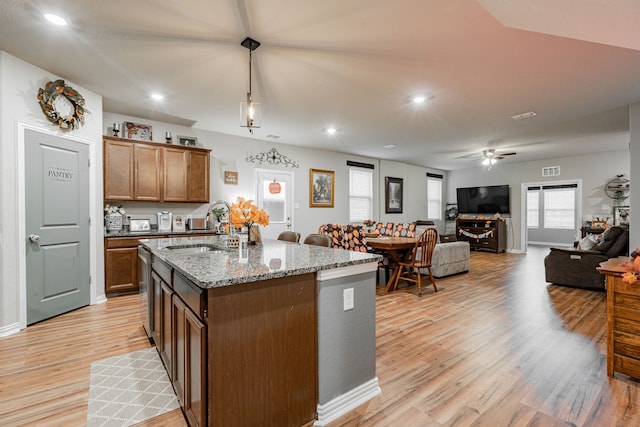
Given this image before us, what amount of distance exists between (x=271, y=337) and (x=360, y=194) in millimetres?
6677

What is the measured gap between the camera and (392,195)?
8.69 metres

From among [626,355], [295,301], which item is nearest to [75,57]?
[295,301]

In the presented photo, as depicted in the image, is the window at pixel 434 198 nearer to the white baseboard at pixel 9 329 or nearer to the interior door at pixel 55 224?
the interior door at pixel 55 224

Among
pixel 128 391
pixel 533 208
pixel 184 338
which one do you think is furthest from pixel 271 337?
pixel 533 208

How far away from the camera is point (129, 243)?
417cm

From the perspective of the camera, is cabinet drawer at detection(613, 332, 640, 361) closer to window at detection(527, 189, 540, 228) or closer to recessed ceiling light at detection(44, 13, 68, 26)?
recessed ceiling light at detection(44, 13, 68, 26)

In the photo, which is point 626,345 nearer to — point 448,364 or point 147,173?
point 448,364

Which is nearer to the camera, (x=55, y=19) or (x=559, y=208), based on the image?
(x=55, y=19)

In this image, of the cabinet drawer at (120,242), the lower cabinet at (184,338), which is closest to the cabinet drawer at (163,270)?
the lower cabinet at (184,338)

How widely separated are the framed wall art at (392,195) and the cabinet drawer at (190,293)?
7.28 metres

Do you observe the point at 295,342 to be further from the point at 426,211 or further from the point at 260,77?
the point at 426,211

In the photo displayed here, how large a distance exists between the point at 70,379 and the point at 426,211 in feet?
31.1

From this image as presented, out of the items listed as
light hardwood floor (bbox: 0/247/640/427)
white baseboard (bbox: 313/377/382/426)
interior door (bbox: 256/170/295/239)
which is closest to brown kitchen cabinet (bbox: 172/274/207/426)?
light hardwood floor (bbox: 0/247/640/427)

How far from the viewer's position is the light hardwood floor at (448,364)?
5.77 feet
